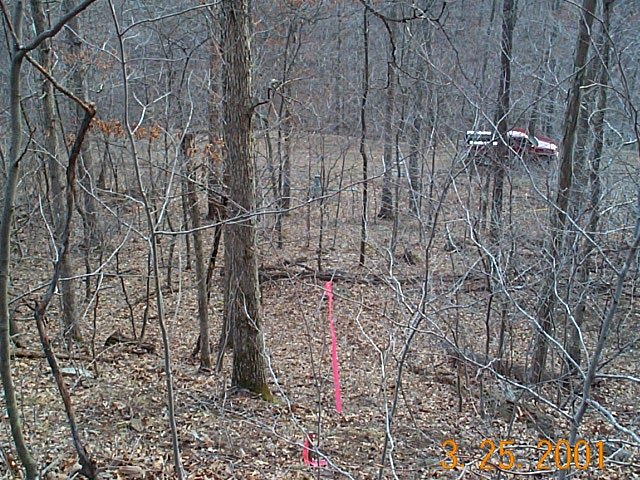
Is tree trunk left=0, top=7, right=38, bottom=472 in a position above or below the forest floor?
above

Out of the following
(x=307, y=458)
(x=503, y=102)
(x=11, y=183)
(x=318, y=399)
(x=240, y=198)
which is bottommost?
(x=307, y=458)

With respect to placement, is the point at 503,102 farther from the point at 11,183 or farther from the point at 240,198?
the point at 11,183

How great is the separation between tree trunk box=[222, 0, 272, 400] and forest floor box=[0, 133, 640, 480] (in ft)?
1.29

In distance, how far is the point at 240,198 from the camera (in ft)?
19.2

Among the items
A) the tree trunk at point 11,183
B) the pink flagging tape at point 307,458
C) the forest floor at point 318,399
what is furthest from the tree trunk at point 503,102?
the tree trunk at point 11,183

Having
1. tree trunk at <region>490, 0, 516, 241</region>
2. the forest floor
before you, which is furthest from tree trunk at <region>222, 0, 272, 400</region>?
tree trunk at <region>490, 0, 516, 241</region>

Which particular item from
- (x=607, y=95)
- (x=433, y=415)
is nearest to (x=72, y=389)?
(x=433, y=415)

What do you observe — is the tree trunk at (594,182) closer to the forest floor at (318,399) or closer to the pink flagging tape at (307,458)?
the forest floor at (318,399)

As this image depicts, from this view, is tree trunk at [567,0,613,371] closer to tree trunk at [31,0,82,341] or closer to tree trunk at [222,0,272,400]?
tree trunk at [222,0,272,400]

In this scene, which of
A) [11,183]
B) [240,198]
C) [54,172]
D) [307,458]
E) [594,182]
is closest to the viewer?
[11,183]

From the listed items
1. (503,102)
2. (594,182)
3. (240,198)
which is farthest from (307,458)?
(503,102)

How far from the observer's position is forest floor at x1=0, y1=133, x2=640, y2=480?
395cm

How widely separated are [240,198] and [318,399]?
93.4 inches

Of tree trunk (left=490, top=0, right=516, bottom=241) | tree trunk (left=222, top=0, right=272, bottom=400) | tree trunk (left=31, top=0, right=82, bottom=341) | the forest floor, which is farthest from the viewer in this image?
tree trunk (left=490, top=0, right=516, bottom=241)
